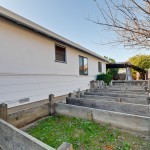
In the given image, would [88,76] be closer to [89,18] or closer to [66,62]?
[66,62]

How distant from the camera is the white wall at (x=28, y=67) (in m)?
5.79

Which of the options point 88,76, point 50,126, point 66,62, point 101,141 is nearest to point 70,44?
point 66,62

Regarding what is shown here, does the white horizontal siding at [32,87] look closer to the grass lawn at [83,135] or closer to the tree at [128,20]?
the grass lawn at [83,135]

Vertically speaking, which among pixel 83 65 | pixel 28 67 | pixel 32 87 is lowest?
pixel 32 87

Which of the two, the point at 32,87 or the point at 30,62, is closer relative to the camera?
the point at 30,62

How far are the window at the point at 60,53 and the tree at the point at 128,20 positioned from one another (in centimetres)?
636

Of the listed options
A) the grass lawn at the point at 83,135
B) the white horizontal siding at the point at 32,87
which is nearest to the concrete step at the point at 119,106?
the grass lawn at the point at 83,135

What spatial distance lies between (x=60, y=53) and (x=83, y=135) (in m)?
6.80

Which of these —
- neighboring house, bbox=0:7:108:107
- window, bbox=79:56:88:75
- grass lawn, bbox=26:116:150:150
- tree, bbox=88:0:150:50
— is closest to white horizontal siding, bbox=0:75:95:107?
neighboring house, bbox=0:7:108:107

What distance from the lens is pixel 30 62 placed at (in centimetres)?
695

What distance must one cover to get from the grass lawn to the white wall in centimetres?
277

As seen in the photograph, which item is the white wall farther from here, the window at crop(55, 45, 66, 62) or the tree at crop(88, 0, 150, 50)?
the tree at crop(88, 0, 150, 50)

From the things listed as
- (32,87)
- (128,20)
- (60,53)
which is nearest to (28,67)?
(32,87)

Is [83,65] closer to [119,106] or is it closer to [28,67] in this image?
[28,67]
